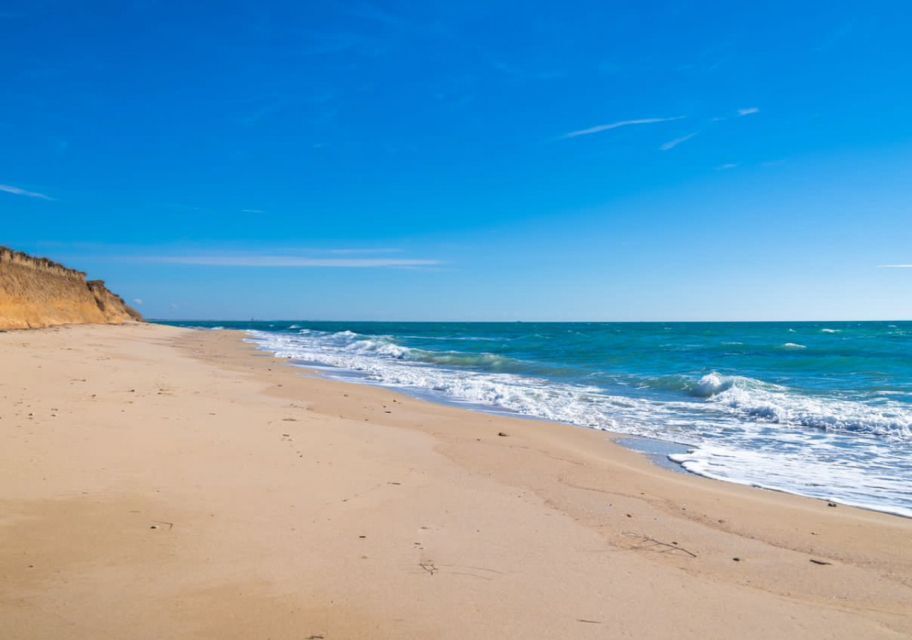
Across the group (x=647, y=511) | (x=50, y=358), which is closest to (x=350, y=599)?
(x=647, y=511)

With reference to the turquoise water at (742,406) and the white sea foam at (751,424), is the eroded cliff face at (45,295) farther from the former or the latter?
the white sea foam at (751,424)

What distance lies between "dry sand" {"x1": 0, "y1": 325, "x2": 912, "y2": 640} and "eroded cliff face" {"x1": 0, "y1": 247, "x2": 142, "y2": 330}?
90.9 feet

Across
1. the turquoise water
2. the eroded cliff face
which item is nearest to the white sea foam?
the turquoise water

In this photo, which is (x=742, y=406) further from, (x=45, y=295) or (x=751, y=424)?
(x=45, y=295)

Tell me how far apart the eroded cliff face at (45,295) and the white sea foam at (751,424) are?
70.2ft

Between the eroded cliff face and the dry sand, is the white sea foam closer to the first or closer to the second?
the dry sand

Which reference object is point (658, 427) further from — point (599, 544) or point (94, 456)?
point (94, 456)

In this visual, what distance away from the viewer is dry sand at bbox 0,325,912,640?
9.41 feet

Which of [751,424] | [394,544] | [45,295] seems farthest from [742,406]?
[45,295]

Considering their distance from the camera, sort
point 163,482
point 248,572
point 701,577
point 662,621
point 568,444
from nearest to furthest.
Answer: point 662,621 < point 248,572 < point 701,577 < point 163,482 < point 568,444

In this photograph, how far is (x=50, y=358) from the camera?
49.3 ft

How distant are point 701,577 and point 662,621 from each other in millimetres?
805

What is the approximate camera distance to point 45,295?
117 ft

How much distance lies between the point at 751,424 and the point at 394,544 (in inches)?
372
